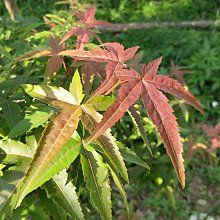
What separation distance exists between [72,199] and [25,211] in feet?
0.78

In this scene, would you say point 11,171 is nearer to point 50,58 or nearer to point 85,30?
point 50,58

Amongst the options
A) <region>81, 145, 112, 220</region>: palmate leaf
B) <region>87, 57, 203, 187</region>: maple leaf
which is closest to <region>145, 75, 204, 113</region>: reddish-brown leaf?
<region>87, 57, 203, 187</region>: maple leaf

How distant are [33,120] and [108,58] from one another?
247 mm

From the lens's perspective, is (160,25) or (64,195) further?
(160,25)

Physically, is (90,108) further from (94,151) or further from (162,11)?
(162,11)

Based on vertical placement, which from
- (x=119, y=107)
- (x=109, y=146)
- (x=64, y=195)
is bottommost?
(x=64, y=195)

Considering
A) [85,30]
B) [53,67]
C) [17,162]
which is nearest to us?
[17,162]

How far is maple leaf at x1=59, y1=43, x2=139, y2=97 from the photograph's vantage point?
3.05ft

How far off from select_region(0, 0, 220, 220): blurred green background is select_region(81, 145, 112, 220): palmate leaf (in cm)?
47

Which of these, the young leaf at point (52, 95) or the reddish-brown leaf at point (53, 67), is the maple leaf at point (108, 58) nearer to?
the young leaf at point (52, 95)

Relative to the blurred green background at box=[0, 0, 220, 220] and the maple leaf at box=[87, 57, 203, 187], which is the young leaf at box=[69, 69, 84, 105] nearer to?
the maple leaf at box=[87, 57, 203, 187]

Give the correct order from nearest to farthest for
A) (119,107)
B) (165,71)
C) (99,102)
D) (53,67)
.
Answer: (119,107)
(99,102)
(53,67)
(165,71)

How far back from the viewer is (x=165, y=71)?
3441 millimetres

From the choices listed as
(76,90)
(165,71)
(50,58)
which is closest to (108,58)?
(76,90)
